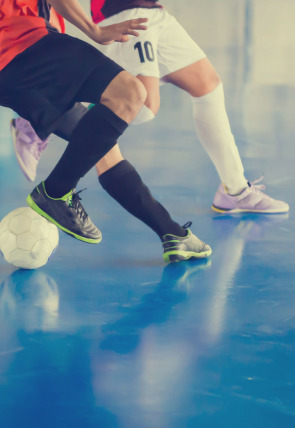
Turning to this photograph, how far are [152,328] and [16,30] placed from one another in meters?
1.04

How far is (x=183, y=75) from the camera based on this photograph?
3.24 m

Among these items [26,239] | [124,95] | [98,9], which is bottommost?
[26,239]

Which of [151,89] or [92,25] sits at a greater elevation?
[92,25]

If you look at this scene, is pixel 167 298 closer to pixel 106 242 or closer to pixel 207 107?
pixel 106 242

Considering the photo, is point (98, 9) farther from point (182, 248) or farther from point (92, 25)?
point (182, 248)

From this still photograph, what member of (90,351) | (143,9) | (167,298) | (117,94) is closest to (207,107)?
(143,9)

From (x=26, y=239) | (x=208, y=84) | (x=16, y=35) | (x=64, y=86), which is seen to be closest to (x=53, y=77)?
(x=64, y=86)

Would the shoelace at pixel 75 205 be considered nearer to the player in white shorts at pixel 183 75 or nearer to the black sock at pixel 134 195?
the black sock at pixel 134 195

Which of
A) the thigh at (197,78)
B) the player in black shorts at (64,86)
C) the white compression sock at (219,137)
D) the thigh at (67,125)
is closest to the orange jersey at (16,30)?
the player in black shorts at (64,86)

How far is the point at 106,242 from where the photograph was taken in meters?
2.85

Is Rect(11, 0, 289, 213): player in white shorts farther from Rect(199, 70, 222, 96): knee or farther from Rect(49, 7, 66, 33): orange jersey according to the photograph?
Rect(49, 7, 66, 33): orange jersey

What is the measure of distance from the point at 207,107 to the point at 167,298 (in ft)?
4.23

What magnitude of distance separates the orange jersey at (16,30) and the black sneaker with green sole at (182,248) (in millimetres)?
795

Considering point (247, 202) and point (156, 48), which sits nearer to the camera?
point (156, 48)
